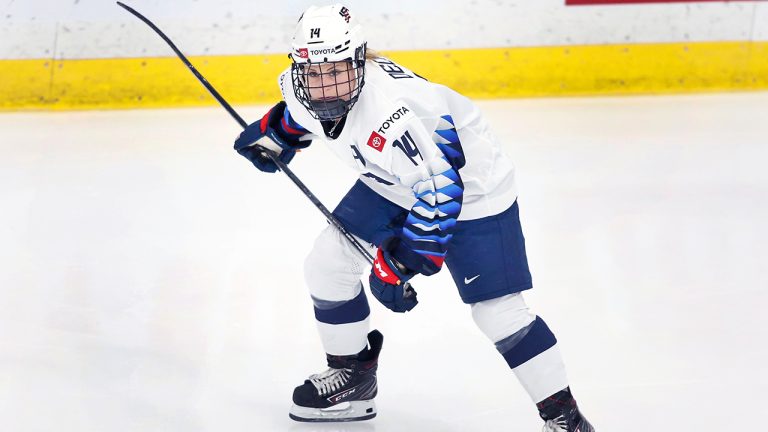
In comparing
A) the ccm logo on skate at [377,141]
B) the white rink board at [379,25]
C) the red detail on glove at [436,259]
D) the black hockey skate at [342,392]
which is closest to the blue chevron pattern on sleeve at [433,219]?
the red detail on glove at [436,259]

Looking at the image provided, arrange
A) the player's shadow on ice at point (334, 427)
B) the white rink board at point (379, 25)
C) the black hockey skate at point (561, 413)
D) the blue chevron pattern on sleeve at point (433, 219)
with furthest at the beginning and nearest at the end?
the white rink board at point (379, 25) < the player's shadow on ice at point (334, 427) < the black hockey skate at point (561, 413) < the blue chevron pattern on sleeve at point (433, 219)

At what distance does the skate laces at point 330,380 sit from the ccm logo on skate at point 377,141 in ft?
2.35

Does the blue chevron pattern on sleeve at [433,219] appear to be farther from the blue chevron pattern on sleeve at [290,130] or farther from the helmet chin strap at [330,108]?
the blue chevron pattern on sleeve at [290,130]

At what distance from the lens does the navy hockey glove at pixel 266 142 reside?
2445 millimetres

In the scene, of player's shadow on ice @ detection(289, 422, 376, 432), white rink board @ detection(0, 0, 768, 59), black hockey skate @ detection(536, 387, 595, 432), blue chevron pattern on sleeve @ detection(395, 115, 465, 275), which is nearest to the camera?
blue chevron pattern on sleeve @ detection(395, 115, 465, 275)

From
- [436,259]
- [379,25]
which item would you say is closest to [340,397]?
[436,259]

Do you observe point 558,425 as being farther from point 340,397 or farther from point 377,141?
point 377,141

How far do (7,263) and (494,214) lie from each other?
2093 mm

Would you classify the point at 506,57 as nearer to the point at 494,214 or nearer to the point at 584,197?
the point at 584,197

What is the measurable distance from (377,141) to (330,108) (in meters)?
Answer: 0.12

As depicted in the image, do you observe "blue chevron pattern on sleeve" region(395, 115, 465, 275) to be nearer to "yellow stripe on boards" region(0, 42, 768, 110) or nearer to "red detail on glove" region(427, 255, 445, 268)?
"red detail on glove" region(427, 255, 445, 268)

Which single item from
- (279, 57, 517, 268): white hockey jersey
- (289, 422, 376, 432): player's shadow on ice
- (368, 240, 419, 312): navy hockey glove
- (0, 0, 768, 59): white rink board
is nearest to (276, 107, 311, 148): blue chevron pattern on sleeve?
(279, 57, 517, 268): white hockey jersey

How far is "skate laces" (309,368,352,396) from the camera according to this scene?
244 centimetres

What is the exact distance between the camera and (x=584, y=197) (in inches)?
167
